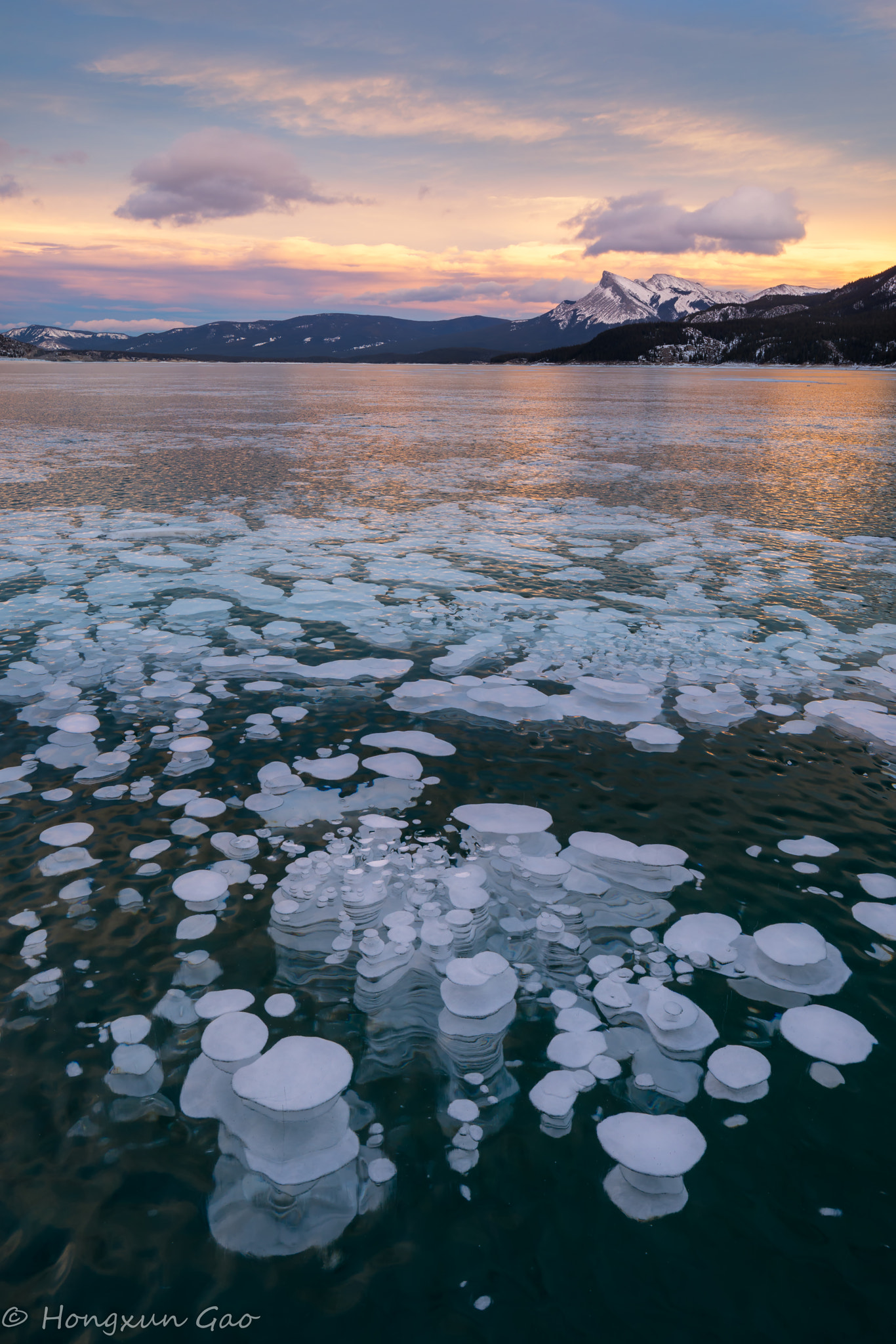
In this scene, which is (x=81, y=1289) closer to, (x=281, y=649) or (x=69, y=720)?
(x=69, y=720)

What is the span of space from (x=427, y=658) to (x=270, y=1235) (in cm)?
639

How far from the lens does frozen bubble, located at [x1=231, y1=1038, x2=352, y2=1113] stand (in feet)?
11.0

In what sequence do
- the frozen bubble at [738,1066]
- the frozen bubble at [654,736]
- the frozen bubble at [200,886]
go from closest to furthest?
the frozen bubble at [738,1066] < the frozen bubble at [200,886] < the frozen bubble at [654,736]

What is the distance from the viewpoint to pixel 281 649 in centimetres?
896

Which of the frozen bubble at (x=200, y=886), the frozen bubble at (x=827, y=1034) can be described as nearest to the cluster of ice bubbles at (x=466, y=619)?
the frozen bubble at (x=200, y=886)

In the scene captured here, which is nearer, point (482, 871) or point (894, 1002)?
point (894, 1002)

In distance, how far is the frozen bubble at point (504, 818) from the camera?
5488mm

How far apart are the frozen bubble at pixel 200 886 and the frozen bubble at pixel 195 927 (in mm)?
177

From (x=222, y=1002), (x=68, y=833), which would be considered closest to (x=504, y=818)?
(x=222, y=1002)

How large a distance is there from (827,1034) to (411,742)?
400 cm

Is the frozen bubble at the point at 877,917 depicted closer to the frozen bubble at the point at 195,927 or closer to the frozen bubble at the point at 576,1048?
the frozen bubble at the point at 576,1048

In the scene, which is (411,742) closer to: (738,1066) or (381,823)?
(381,823)

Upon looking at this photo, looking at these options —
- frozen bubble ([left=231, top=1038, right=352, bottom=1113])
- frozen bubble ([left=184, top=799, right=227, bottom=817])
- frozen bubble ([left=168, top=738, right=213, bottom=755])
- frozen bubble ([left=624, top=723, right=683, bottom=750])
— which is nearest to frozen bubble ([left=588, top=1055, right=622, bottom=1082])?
frozen bubble ([left=231, top=1038, right=352, bottom=1113])

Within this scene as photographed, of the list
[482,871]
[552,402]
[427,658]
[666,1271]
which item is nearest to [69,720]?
[427,658]
